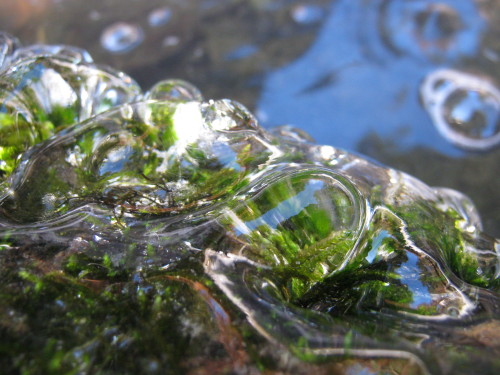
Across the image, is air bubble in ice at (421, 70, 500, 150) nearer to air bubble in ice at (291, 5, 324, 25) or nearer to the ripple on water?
air bubble in ice at (291, 5, 324, 25)

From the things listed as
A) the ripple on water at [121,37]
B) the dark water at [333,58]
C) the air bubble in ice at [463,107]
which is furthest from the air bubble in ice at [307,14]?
the ripple on water at [121,37]

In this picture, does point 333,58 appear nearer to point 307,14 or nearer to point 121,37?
point 307,14

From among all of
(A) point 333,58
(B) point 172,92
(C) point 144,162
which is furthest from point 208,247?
(A) point 333,58

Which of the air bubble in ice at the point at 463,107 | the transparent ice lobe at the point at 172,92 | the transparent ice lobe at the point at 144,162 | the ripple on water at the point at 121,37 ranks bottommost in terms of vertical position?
the air bubble in ice at the point at 463,107

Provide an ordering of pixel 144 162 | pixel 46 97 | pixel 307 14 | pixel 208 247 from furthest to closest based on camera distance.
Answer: pixel 307 14
pixel 46 97
pixel 144 162
pixel 208 247

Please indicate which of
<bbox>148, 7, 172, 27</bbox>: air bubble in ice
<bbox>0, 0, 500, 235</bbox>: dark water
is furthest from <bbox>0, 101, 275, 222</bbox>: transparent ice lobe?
<bbox>148, 7, 172, 27</bbox>: air bubble in ice

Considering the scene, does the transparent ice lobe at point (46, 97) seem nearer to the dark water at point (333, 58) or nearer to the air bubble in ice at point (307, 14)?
the dark water at point (333, 58)
